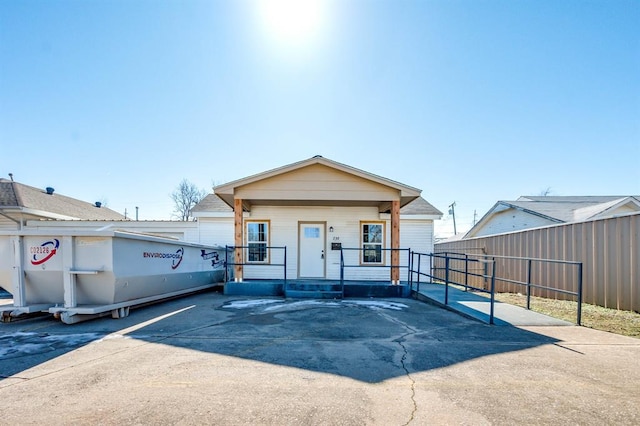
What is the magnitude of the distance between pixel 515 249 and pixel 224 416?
11.2 metres

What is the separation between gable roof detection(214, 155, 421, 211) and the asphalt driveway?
4.48 m

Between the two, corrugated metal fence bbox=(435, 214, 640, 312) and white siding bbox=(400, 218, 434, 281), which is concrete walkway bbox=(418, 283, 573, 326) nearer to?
corrugated metal fence bbox=(435, 214, 640, 312)

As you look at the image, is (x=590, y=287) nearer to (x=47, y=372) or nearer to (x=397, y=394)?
(x=397, y=394)

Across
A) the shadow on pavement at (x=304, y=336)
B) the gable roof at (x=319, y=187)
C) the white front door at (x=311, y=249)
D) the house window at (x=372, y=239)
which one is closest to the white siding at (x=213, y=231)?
the white front door at (x=311, y=249)

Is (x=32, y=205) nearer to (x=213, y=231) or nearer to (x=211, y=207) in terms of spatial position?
(x=211, y=207)

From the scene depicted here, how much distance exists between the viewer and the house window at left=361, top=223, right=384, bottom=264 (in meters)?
12.0

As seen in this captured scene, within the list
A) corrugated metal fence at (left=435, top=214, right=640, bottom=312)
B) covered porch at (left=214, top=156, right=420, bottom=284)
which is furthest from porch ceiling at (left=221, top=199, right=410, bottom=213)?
corrugated metal fence at (left=435, top=214, right=640, bottom=312)

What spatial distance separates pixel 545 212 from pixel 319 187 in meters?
13.4

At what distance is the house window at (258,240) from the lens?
11859 mm

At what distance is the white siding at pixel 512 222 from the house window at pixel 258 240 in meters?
13.4

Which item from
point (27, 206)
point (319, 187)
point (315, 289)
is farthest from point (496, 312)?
point (27, 206)

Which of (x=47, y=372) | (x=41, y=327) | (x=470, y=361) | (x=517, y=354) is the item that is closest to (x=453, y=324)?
(x=517, y=354)

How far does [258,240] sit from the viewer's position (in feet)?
39.1

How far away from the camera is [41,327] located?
571 cm
